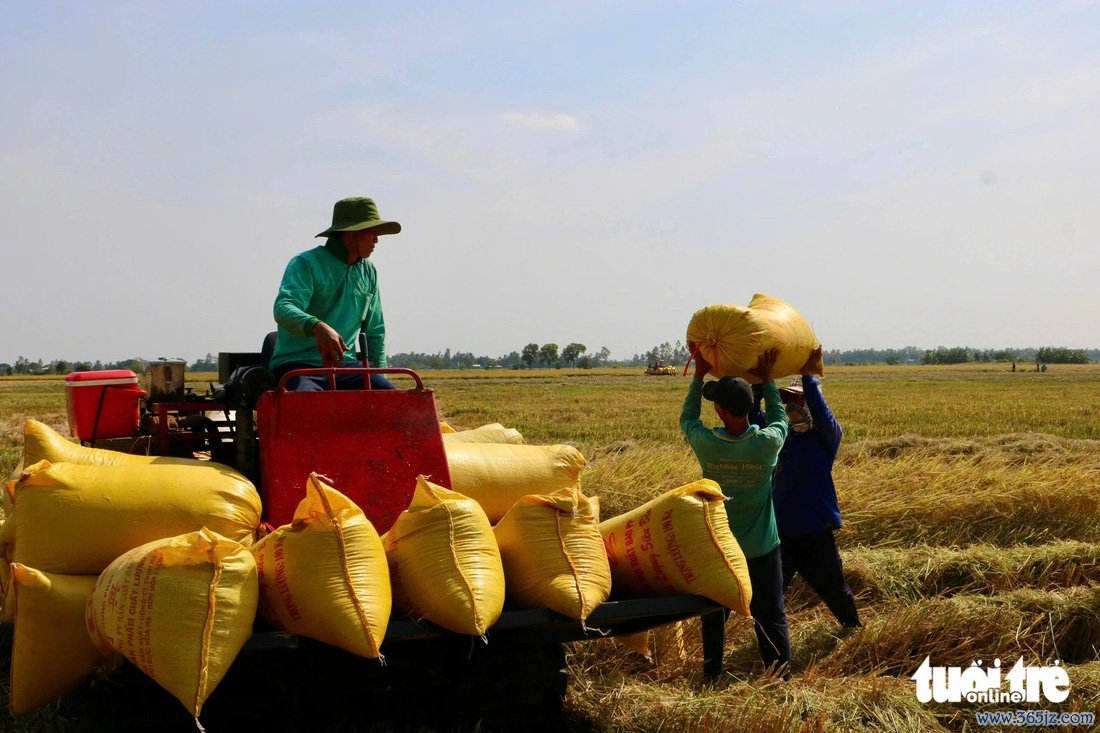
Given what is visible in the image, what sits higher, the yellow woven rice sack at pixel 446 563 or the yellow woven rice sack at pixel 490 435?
the yellow woven rice sack at pixel 490 435

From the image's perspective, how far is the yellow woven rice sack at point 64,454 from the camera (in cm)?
353

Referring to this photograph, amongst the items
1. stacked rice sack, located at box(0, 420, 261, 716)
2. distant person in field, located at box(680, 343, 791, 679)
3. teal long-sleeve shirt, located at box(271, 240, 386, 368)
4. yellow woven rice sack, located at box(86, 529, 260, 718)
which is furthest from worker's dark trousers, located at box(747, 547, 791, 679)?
yellow woven rice sack, located at box(86, 529, 260, 718)

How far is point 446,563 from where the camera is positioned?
302 centimetres

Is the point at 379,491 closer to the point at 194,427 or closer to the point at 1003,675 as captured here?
the point at 194,427

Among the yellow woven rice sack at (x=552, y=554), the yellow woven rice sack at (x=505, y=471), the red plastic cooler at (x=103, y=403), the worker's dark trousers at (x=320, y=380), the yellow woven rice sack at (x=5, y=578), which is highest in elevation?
the worker's dark trousers at (x=320, y=380)

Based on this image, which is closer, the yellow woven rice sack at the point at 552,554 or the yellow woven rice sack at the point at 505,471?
the yellow woven rice sack at the point at 552,554

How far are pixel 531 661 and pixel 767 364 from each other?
5.92 feet

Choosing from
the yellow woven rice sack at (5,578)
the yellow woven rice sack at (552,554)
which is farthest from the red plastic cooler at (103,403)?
the yellow woven rice sack at (552,554)

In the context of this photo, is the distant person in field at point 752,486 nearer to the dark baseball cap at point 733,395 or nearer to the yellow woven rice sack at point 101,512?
the dark baseball cap at point 733,395

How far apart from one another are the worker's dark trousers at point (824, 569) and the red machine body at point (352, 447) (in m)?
1.98

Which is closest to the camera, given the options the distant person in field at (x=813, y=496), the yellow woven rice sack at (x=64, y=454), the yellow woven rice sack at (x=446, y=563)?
the yellow woven rice sack at (x=446, y=563)

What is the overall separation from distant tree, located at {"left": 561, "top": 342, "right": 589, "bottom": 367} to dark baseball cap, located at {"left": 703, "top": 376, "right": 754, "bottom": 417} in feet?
482

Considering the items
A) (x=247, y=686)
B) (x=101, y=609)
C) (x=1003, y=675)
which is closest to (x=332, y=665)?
(x=247, y=686)

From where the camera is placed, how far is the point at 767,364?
438cm
